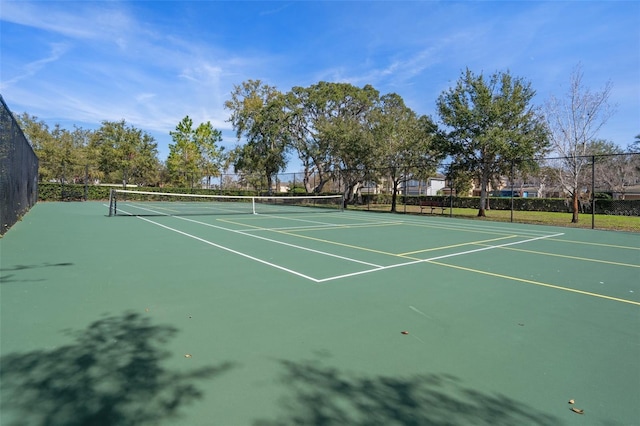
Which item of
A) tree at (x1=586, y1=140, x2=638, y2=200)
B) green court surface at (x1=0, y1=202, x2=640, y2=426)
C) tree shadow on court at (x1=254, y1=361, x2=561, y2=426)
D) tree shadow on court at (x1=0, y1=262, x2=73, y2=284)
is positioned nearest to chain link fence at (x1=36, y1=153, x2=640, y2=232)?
tree at (x1=586, y1=140, x2=638, y2=200)

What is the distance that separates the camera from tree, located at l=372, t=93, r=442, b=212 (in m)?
23.5

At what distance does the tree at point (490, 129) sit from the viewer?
1973 centimetres

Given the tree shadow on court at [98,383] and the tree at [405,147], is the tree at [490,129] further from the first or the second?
the tree shadow on court at [98,383]

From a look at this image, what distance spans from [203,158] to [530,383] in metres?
44.3

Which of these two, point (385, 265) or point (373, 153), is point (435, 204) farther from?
point (385, 265)

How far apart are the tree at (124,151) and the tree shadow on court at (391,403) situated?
39.0 meters

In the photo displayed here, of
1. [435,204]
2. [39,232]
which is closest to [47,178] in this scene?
[39,232]

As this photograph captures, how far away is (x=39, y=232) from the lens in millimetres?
9555

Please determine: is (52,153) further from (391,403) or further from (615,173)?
(615,173)

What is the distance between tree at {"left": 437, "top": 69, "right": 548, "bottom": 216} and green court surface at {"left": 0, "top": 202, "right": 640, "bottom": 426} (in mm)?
15253

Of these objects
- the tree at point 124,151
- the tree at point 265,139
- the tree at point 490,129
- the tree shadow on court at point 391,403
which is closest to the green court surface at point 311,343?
the tree shadow on court at point 391,403

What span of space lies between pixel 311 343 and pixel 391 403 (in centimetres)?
98

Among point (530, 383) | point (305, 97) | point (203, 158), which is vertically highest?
point (305, 97)

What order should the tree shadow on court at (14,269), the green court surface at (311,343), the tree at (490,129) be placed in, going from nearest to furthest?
the green court surface at (311,343) < the tree shadow on court at (14,269) < the tree at (490,129)
